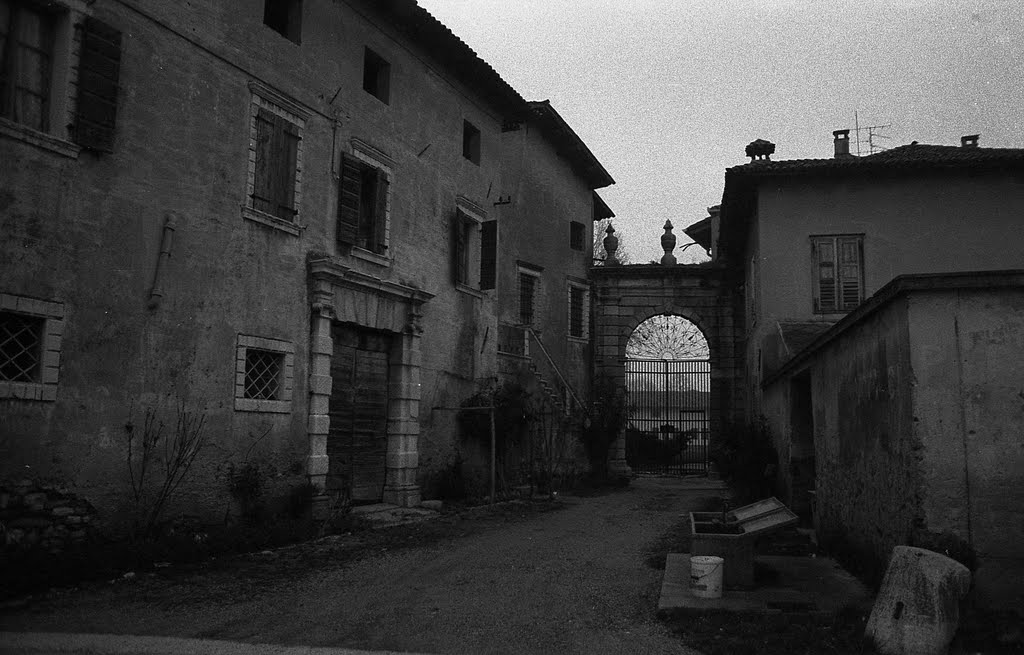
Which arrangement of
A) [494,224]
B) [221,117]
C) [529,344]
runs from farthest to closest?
1. [529,344]
2. [494,224]
3. [221,117]

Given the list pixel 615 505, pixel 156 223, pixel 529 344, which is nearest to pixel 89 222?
pixel 156 223

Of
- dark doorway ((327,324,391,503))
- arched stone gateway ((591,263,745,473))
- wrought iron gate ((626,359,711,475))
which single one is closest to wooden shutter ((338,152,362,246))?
dark doorway ((327,324,391,503))

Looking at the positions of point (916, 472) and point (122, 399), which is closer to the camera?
point (916, 472)

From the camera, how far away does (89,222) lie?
816cm

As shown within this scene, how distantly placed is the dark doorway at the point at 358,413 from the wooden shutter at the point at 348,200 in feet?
4.56

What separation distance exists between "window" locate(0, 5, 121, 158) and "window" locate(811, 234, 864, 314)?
11890mm

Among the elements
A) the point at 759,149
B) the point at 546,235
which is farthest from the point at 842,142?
the point at 546,235

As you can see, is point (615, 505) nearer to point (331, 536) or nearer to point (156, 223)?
point (331, 536)

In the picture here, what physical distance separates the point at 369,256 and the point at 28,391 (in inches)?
230

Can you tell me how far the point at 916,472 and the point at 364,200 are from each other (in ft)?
31.0

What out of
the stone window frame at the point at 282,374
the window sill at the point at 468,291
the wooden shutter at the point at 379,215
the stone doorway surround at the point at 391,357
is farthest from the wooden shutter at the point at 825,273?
the stone window frame at the point at 282,374

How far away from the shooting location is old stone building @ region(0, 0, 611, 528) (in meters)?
7.86

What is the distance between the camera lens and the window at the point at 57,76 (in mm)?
7805

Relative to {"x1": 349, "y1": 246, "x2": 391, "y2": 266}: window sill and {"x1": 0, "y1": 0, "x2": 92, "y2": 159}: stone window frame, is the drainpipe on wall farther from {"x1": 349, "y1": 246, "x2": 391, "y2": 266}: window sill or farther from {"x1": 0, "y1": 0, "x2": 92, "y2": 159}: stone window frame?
{"x1": 349, "y1": 246, "x2": 391, "y2": 266}: window sill
